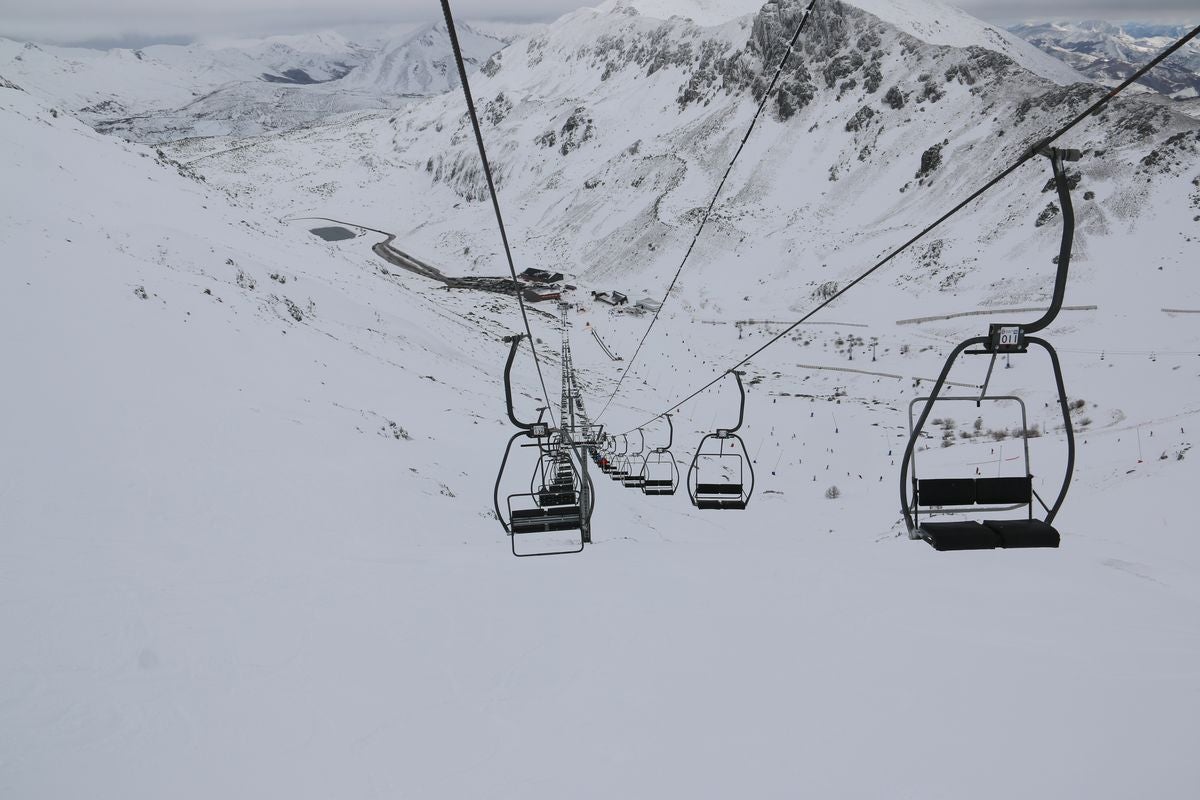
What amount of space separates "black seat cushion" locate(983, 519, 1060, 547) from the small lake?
304 feet

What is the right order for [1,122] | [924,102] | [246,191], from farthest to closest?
[246,191] → [924,102] → [1,122]

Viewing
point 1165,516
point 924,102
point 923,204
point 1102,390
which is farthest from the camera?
point 924,102

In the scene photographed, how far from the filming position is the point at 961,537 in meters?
6.81

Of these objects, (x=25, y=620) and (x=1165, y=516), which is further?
(x=1165, y=516)

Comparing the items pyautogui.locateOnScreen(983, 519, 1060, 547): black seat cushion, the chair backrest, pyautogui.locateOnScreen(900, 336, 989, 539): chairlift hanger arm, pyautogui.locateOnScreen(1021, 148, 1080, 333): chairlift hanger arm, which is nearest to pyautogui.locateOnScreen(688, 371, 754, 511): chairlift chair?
the chair backrest

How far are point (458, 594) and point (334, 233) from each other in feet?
304

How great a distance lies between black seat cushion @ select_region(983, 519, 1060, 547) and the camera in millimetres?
6809

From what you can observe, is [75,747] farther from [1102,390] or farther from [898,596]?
[1102,390]

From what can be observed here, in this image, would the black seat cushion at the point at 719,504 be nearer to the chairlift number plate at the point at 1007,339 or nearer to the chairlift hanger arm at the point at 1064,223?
the chairlift number plate at the point at 1007,339

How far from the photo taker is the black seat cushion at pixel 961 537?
22.3 feet

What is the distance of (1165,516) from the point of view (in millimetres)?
13516

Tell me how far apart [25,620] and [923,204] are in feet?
207

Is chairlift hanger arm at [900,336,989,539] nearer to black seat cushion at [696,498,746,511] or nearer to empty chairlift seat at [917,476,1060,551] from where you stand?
empty chairlift seat at [917,476,1060,551]

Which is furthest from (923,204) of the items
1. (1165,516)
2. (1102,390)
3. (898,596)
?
(898,596)
